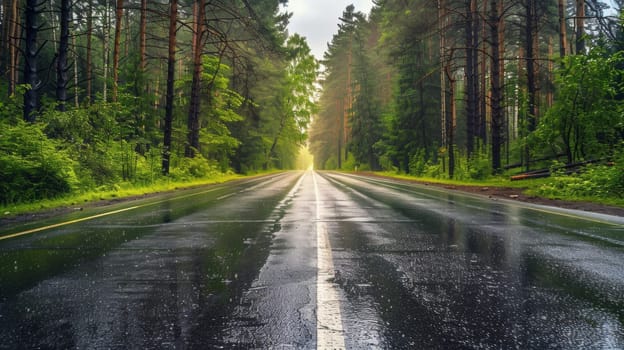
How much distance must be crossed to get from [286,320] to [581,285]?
119 inches

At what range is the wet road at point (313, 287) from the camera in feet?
8.00

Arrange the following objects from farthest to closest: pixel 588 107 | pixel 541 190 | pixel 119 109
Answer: pixel 119 109 → pixel 588 107 → pixel 541 190

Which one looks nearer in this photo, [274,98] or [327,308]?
[327,308]

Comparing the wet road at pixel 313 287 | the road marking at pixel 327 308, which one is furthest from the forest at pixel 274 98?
the road marking at pixel 327 308

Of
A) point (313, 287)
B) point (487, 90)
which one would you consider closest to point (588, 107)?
point (313, 287)

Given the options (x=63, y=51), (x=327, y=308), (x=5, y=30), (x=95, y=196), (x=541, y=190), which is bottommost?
(x=327, y=308)

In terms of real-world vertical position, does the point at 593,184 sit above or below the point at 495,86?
below

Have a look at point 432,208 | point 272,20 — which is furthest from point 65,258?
point 272,20

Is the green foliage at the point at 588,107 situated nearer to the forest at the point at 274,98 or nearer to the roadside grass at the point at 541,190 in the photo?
the forest at the point at 274,98

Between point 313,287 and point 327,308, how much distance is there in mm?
570

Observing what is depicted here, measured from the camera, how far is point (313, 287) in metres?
3.46

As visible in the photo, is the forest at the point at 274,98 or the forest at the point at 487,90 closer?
the forest at the point at 274,98

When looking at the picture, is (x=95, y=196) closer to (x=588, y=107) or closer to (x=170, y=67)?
(x=170, y=67)

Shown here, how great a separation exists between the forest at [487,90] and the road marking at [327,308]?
12587 millimetres
